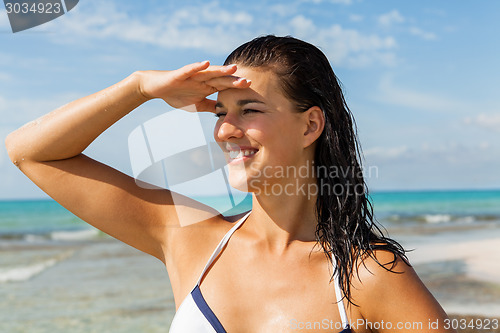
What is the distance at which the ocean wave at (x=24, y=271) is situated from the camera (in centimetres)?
1031

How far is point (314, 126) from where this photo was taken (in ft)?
7.80

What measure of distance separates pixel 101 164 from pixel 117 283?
23.9ft

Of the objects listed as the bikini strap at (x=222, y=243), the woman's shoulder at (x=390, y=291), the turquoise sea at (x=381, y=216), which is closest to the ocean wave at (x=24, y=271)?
the turquoise sea at (x=381, y=216)

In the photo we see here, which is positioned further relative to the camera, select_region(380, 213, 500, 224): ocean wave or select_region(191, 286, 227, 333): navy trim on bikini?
select_region(380, 213, 500, 224): ocean wave

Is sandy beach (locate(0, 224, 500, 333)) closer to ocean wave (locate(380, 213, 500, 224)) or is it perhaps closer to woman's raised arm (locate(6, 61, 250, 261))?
woman's raised arm (locate(6, 61, 250, 261))

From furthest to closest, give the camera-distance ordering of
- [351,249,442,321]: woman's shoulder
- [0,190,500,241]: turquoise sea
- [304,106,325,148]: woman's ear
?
[0,190,500,241]: turquoise sea < [304,106,325,148]: woman's ear < [351,249,442,321]: woman's shoulder

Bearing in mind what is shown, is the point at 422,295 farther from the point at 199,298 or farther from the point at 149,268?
the point at 149,268

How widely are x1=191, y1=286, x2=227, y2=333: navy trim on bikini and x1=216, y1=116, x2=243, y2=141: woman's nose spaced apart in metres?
0.68

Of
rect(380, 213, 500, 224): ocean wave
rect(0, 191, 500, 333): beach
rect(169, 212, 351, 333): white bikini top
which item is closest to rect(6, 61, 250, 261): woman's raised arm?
rect(169, 212, 351, 333): white bikini top

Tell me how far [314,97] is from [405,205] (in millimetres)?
30225

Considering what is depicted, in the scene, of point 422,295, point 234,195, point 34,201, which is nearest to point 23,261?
point 234,195

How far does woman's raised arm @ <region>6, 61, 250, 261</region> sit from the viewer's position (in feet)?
7.04

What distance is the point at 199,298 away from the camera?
2.19 m

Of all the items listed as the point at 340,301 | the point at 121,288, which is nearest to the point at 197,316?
the point at 340,301
